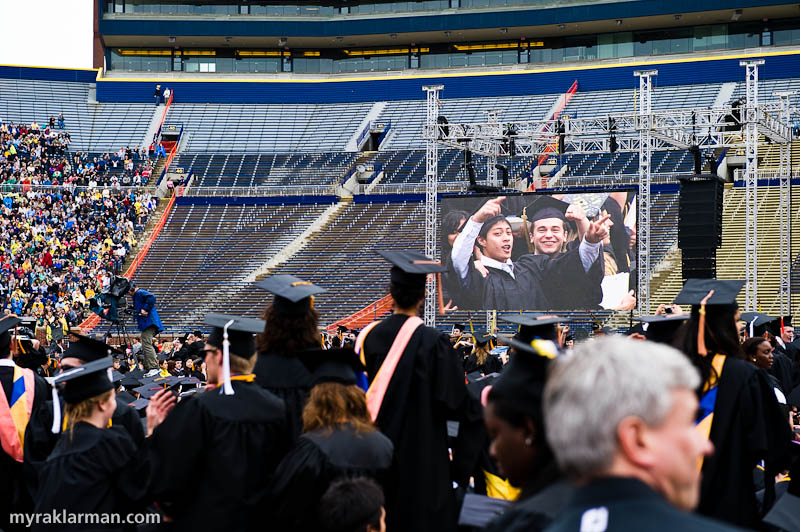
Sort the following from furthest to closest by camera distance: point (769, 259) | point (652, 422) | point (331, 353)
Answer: point (769, 259) < point (331, 353) < point (652, 422)

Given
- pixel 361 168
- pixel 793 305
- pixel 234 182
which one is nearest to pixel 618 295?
pixel 793 305

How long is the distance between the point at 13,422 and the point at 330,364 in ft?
7.18

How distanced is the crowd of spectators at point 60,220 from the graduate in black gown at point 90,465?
26.8 meters

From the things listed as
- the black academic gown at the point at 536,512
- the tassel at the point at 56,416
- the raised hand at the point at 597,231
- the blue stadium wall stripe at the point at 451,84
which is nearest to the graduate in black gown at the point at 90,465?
the tassel at the point at 56,416

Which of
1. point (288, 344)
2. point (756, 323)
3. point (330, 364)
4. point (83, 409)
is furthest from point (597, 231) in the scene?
point (83, 409)

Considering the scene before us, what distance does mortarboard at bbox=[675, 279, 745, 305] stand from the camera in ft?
16.1

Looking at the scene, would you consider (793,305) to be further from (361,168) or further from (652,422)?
(652,422)

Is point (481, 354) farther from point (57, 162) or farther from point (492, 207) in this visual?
point (57, 162)

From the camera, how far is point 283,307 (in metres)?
5.09

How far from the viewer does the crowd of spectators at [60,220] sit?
33500mm

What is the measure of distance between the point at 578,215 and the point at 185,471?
67.6 ft

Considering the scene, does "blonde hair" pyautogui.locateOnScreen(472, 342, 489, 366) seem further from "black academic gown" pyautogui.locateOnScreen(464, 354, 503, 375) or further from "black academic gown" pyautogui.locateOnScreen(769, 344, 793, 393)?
"black academic gown" pyautogui.locateOnScreen(769, 344, 793, 393)

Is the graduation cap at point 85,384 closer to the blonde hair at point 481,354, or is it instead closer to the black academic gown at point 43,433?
the black academic gown at point 43,433

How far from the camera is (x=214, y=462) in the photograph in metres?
4.36
